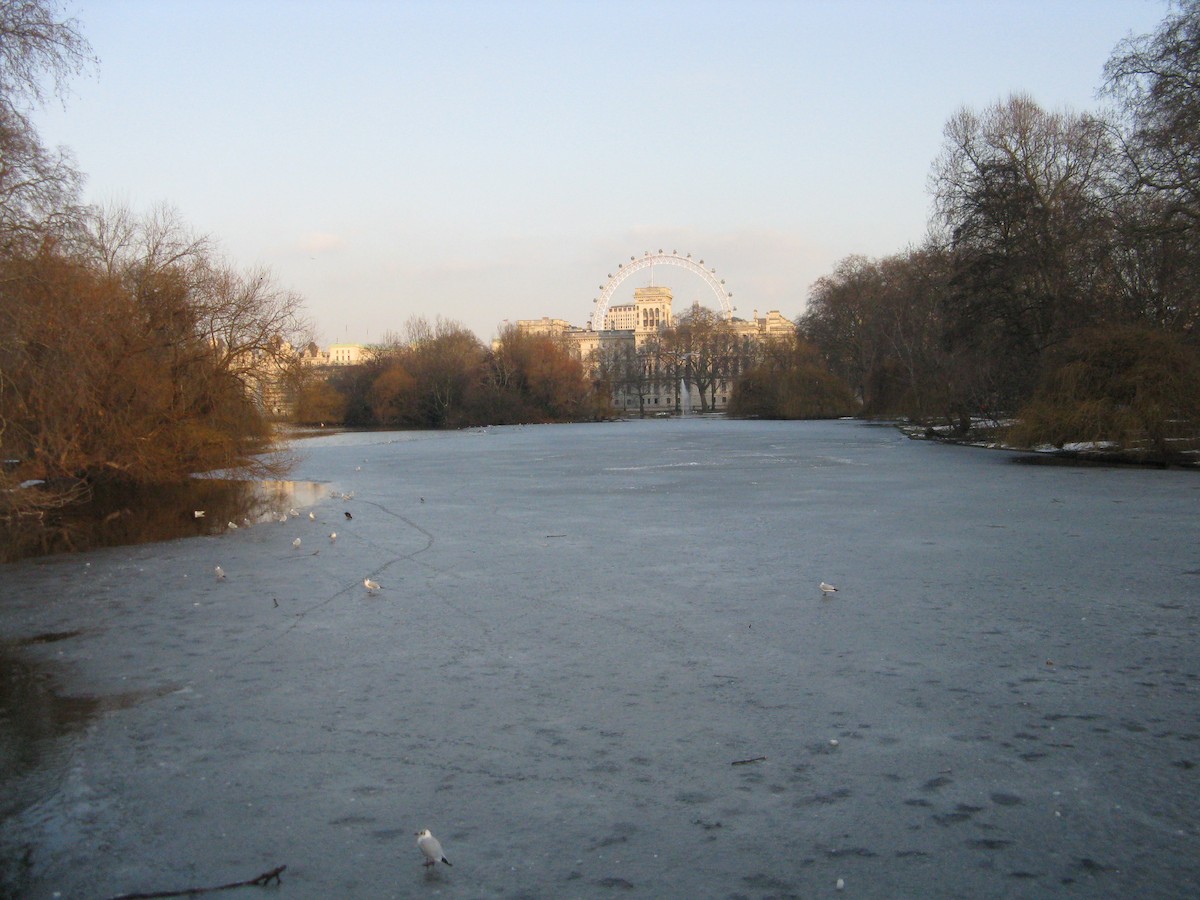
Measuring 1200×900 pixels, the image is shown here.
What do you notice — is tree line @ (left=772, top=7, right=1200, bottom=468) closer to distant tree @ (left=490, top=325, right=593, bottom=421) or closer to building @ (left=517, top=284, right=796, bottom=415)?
distant tree @ (left=490, top=325, right=593, bottom=421)

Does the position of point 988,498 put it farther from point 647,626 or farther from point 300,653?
point 300,653

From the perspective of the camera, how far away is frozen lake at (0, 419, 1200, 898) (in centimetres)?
408

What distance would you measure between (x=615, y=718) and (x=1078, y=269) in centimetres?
3094

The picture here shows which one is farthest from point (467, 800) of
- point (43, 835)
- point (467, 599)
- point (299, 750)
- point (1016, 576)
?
point (1016, 576)

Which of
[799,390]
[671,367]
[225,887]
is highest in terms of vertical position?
[671,367]

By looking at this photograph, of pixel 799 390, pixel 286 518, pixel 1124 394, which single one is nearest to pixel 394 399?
pixel 799 390

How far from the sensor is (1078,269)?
31859 millimetres

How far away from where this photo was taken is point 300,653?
7484 mm

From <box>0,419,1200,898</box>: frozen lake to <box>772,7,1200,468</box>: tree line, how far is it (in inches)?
564

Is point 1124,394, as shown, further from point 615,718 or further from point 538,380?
point 538,380

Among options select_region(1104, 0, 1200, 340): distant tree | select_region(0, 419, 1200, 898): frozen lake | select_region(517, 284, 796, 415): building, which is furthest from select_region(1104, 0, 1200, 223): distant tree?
select_region(517, 284, 796, 415): building

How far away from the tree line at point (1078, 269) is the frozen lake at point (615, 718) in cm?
1433

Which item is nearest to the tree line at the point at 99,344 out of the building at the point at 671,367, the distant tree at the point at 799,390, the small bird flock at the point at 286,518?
the small bird flock at the point at 286,518

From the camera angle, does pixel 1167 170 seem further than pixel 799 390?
No
